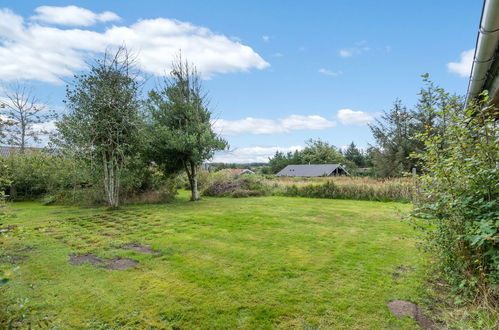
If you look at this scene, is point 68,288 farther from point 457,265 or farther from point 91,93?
point 91,93

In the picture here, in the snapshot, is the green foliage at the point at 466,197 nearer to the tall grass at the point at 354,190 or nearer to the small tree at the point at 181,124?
the small tree at the point at 181,124

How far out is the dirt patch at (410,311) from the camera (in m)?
2.10

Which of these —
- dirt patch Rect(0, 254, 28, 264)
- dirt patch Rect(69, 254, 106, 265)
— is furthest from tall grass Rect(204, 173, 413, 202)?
dirt patch Rect(0, 254, 28, 264)

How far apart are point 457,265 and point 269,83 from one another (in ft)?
42.7

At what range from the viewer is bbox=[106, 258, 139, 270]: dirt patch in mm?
3298

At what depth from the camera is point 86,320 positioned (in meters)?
2.12

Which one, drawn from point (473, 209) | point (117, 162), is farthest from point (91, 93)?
point (473, 209)

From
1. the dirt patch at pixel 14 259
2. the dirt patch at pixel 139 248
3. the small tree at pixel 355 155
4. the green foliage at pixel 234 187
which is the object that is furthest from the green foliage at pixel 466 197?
the small tree at pixel 355 155

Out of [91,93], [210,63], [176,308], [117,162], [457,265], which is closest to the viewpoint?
[176,308]

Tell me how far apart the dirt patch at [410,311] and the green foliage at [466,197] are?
17.5 inches

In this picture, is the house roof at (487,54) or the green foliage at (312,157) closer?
the house roof at (487,54)

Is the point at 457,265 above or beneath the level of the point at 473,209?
beneath

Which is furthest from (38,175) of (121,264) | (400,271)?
(400,271)

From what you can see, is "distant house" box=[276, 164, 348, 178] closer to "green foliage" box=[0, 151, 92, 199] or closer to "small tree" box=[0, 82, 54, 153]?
"green foliage" box=[0, 151, 92, 199]
